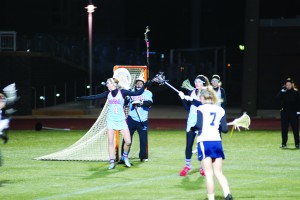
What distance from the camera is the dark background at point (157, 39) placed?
Result: 148 ft

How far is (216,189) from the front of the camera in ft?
46.0

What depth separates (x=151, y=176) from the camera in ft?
51.6

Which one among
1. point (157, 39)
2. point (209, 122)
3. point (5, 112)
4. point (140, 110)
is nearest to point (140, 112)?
point (140, 110)

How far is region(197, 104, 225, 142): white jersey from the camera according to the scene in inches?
472

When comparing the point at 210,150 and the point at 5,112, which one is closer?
the point at 210,150

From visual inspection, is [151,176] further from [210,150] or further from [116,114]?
[210,150]

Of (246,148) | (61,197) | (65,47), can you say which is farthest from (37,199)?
(65,47)

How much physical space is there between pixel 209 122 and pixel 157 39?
50825mm

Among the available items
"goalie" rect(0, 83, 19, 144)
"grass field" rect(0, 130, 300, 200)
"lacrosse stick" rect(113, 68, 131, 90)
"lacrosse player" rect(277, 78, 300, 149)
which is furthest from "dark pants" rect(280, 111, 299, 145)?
"goalie" rect(0, 83, 19, 144)

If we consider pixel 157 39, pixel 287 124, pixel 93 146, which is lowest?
pixel 93 146

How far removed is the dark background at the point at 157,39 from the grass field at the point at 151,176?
19.3 meters

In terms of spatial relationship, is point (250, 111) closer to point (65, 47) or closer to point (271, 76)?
point (271, 76)

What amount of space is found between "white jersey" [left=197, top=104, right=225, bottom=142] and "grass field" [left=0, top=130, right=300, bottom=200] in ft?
4.91

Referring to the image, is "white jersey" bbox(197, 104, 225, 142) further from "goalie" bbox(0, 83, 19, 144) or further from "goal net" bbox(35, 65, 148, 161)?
"goal net" bbox(35, 65, 148, 161)
